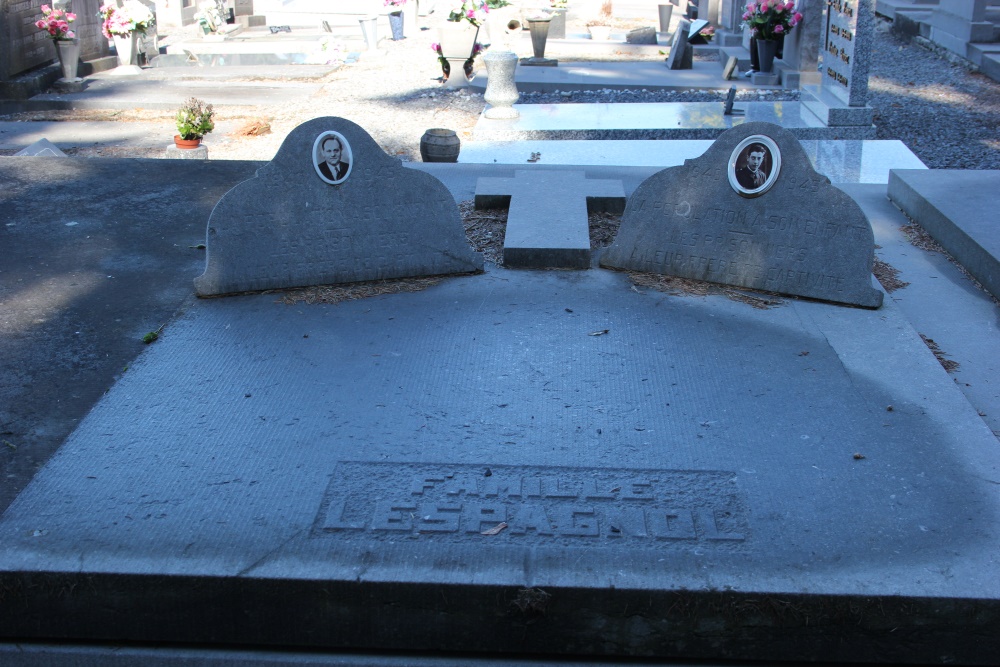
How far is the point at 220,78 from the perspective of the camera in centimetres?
1659

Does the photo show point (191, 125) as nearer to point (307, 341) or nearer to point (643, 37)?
point (307, 341)

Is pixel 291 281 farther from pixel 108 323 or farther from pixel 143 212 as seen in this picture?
pixel 143 212

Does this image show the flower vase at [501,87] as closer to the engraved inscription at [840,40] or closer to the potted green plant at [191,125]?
the potted green plant at [191,125]

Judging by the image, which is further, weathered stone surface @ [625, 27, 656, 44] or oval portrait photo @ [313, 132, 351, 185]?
weathered stone surface @ [625, 27, 656, 44]

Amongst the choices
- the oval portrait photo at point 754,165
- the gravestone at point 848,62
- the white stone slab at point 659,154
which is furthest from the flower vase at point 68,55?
the oval portrait photo at point 754,165

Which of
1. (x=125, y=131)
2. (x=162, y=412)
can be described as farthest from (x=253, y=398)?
(x=125, y=131)

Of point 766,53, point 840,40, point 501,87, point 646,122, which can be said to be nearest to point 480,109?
point 501,87

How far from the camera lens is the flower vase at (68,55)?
47.8 feet

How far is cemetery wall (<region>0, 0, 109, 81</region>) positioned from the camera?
45.8ft

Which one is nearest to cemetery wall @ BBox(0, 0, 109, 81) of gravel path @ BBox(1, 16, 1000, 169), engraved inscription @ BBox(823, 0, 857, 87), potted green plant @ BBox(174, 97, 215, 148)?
gravel path @ BBox(1, 16, 1000, 169)

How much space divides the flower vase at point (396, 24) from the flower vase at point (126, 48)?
7.80 metres

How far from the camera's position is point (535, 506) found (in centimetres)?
295

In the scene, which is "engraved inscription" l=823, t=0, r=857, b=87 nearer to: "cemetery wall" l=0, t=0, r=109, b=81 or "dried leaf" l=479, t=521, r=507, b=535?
"dried leaf" l=479, t=521, r=507, b=535

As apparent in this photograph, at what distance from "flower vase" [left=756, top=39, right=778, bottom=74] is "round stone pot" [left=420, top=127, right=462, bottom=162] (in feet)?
26.9
